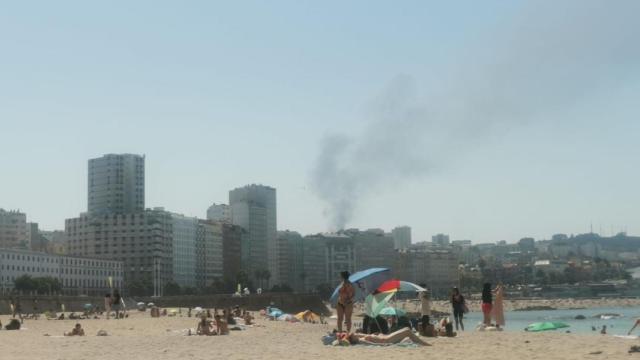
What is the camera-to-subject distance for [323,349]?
59.6 ft

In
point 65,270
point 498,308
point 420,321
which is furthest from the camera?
point 65,270

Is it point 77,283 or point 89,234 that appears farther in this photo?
point 89,234

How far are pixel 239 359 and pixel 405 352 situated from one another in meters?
3.34

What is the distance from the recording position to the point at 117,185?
19500cm

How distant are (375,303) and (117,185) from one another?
180392 mm

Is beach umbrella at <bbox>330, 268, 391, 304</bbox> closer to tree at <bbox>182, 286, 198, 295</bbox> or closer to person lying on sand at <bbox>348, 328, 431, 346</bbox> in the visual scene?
person lying on sand at <bbox>348, 328, 431, 346</bbox>

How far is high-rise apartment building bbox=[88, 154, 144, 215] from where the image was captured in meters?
195

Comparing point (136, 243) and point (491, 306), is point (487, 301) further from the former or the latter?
point (136, 243)

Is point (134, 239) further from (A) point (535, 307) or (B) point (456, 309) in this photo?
(B) point (456, 309)

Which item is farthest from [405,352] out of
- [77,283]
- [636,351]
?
[77,283]

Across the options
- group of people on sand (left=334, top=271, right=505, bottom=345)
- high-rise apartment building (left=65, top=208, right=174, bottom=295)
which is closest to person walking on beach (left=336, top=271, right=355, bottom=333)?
group of people on sand (left=334, top=271, right=505, bottom=345)

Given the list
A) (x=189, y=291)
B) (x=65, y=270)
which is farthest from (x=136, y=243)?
(x=65, y=270)

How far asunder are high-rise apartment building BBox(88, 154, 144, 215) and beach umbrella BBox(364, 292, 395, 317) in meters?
177

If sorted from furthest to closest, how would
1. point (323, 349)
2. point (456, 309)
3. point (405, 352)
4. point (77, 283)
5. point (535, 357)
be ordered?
point (77, 283)
point (456, 309)
point (323, 349)
point (405, 352)
point (535, 357)
